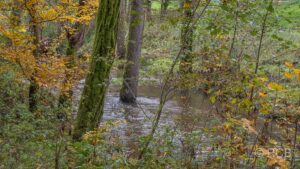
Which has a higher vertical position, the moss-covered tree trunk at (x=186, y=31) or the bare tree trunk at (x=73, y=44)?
the moss-covered tree trunk at (x=186, y=31)

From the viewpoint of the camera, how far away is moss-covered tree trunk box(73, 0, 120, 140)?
6.78 metres

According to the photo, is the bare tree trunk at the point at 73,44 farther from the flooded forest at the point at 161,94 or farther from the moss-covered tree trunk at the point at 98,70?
the moss-covered tree trunk at the point at 98,70

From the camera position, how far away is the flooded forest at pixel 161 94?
498 centimetres

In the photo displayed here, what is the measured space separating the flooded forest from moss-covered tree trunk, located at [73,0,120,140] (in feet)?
0.06

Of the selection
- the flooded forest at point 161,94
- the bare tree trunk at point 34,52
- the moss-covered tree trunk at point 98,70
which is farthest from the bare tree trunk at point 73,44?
the moss-covered tree trunk at point 98,70

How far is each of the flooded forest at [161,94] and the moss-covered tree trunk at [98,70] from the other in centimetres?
2

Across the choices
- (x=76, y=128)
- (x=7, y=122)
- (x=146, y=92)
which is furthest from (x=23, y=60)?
(x=146, y=92)

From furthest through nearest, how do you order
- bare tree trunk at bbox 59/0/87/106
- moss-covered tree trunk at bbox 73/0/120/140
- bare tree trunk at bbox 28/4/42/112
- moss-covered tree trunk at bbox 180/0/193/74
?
bare tree trunk at bbox 59/0/87/106 < bare tree trunk at bbox 28/4/42/112 < moss-covered tree trunk at bbox 73/0/120/140 < moss-covered tree trunk at bbox 180/0/193/74

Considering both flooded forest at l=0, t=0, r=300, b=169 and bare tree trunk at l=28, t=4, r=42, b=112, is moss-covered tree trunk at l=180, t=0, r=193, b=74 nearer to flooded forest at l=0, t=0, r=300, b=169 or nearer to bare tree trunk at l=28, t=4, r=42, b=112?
flooded forest at l=0, t=0, r=300, b=169

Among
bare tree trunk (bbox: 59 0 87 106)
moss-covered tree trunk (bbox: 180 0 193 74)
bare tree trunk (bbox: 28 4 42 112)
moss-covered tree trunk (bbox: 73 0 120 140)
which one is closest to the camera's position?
moss-covered tree trunk (bbox: 180 0 193 74)

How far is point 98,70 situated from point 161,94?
7.54 feet

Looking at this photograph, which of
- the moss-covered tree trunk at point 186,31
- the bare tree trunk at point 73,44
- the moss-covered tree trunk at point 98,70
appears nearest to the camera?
the moss-covered tree trunk at point 186,31

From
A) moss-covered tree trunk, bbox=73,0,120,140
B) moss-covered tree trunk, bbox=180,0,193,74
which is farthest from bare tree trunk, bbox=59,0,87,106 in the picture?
moss-covered tree trunk, bbox=180,0,193,74

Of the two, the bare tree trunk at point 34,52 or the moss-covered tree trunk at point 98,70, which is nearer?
the moss-covered tree trunk at point 98,70
